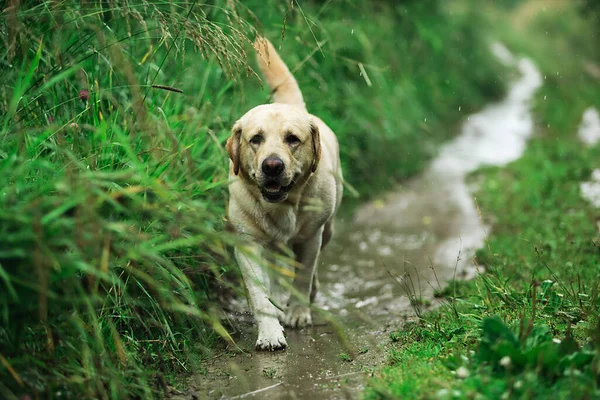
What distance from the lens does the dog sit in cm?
363

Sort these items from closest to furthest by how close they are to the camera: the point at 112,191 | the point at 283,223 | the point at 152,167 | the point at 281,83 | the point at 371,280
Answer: the point at 112,191
the point at 152,167
the point at 283,223
the point at 281,83
the point at 371,280

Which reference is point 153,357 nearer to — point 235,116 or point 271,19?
point 235,116

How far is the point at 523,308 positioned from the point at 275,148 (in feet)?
4.85

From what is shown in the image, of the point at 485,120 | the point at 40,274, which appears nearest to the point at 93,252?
the point at 40,274

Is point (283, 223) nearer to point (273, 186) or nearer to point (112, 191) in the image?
point (273, 186)

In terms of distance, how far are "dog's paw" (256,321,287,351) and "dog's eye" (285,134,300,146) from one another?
97 cm

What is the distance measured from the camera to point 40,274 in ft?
6.92

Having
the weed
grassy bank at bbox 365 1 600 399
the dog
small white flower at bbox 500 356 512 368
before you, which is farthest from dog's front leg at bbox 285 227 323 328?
small white flower at bbox 500 356 512 368

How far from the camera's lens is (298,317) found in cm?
412

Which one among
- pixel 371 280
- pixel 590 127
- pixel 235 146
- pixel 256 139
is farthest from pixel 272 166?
pixel 590 127

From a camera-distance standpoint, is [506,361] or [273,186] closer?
[506,361]

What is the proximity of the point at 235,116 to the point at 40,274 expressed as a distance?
3000mm

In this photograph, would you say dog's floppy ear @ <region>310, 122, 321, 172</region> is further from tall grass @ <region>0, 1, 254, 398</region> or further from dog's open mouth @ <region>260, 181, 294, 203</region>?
tall grass @ <region>0, 1, 254, 398</region>

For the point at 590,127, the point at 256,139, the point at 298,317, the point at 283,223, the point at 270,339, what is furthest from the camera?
the point at 590,127
